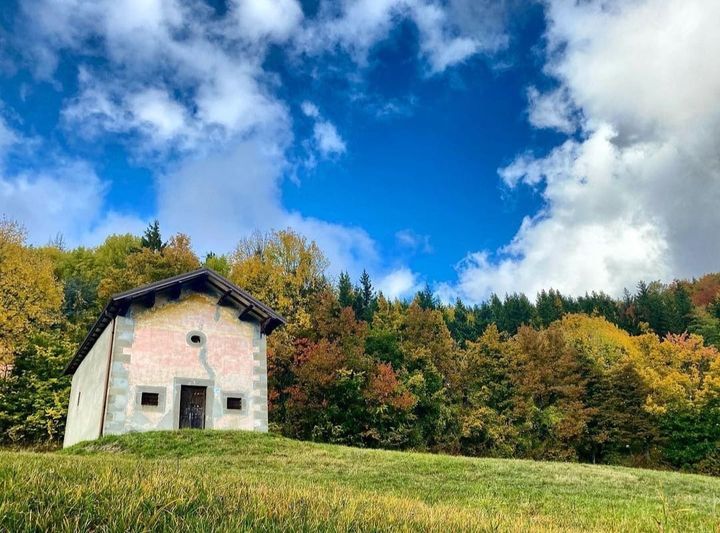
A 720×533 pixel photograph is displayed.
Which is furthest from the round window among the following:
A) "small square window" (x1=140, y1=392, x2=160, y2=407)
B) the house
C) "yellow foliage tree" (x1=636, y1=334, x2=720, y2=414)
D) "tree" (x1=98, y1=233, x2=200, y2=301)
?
"yellow foliage tree" (x1=636, y1=334, x2=720, y2=414)

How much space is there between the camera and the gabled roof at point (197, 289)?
76.0 feet

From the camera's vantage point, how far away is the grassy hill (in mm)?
5215

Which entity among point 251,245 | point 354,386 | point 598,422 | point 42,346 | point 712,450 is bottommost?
point 712,450

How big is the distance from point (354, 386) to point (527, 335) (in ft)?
62.1

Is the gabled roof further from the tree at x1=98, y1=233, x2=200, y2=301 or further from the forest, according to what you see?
the tree at x1=98, y1=233, x2=200, y2=301

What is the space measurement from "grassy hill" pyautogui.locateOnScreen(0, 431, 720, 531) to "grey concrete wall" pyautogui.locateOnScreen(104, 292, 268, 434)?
11.9 ft

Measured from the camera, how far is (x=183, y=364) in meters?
23.7

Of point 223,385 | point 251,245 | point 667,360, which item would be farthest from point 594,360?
point 223,385

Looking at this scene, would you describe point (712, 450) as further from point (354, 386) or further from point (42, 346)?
point (42, 346)

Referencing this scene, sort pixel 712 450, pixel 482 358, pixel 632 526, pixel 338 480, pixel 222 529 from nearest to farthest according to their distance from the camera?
pixel 222 529, pixel 632 526, pixel 338 480, pixel 712 450, pixel 482 358

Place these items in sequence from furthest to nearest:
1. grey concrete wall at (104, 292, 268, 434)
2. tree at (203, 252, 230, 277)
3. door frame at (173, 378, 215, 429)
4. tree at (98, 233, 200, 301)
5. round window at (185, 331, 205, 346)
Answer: tree at (203, 252, 230, 277)
tree at (98, 233, 200, 301)
round window at (185, 331, 205, 346)
door frame at (173, 378, 215, 429)
grey concrete wall at (104, 292, 268, 434)

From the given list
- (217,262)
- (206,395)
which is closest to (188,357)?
(206,395)

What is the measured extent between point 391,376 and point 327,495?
101ft

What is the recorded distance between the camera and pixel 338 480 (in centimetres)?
→ 1256
